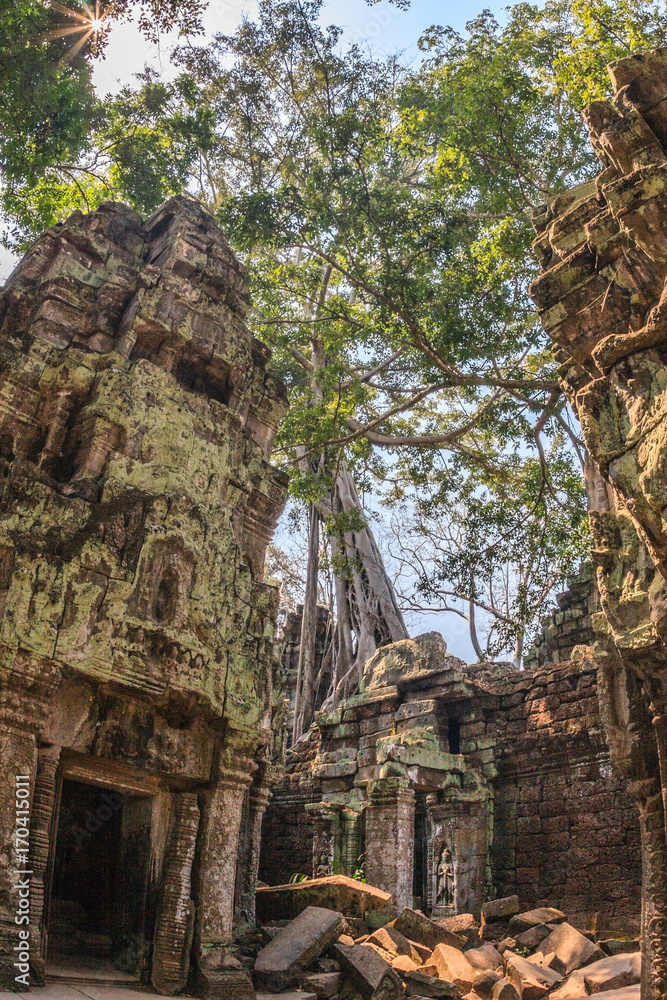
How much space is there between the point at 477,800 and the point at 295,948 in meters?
4.08

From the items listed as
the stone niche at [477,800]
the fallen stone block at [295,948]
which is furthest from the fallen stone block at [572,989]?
the stone niche at [477,800]

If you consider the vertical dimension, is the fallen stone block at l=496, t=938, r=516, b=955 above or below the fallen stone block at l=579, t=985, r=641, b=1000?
above

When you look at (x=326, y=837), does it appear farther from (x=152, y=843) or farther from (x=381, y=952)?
(x=152, y=843)

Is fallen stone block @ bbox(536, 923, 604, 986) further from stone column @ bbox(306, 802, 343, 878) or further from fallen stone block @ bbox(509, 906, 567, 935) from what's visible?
stone column @ bbox(306, 802, 343, 878)

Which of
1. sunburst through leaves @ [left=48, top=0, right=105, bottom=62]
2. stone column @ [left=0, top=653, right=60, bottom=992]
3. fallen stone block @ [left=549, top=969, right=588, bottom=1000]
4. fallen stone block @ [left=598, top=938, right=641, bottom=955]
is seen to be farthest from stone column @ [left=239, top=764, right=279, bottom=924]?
sunburst through leaves @ [left=48, top=0, right=105, bottom=62]

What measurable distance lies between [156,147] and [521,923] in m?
9.99

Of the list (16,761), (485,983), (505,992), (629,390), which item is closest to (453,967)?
(485,983)

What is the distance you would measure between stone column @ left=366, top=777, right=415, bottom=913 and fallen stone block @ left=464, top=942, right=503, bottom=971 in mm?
2278

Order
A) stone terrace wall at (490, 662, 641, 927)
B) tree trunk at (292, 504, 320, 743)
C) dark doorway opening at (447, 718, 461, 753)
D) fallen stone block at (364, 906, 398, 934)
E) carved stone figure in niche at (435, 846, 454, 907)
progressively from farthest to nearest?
tree trunk at (292, 504, 320, 743), dark doorway opening at (447, 718, 461, 753), carved stone figure in niche at (435, 846, 454, 907), stone terrace wall at (490, 662, 641, 927), fallen stone block at (364, 906, 398, 934)

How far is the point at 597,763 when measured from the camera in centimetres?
870

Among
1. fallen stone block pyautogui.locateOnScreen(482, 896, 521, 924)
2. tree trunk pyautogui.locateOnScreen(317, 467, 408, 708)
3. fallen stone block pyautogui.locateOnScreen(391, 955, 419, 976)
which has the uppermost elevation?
tree trunk pyautogui.locateOnScreen(317, 467, 408, 708)

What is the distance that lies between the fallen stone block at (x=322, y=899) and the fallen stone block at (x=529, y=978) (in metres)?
1.55

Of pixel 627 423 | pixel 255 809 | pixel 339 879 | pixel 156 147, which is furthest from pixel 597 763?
pixel 156 147

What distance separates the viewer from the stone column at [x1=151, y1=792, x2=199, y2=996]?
16.3 feet
